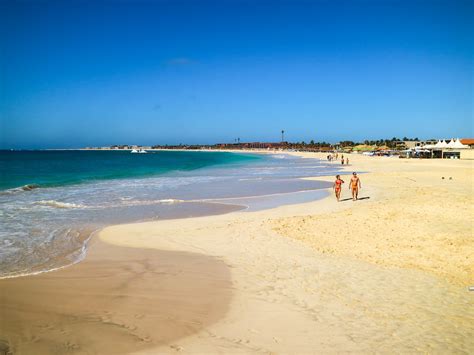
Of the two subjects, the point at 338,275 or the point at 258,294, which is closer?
the point at 258,294

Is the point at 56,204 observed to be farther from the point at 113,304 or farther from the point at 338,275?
the point at 338,275

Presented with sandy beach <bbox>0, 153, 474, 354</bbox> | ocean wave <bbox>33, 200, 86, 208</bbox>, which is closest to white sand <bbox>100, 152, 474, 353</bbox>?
sandy beach <bbox>0, 153, 474, 354</bbox>

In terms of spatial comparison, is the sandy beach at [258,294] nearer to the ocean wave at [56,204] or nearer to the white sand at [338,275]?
the white sand at [338,275]

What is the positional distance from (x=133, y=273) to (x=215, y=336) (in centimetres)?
334

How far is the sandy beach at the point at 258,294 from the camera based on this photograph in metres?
5.01

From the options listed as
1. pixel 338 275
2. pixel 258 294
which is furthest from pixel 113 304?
pixel 338 275

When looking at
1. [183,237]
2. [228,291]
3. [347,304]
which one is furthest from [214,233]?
[347,304]

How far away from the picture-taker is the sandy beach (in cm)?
501

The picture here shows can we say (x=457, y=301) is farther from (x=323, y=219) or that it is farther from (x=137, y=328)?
(x=323, y=219)

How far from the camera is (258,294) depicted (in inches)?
260

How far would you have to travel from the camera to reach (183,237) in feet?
36.3

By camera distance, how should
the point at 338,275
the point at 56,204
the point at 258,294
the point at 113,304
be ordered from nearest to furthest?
the point at 113,304
the point at 258,294
the point at 338,275
the point at 56,204

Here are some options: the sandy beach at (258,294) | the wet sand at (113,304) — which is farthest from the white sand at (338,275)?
the wet sand at (113,304)

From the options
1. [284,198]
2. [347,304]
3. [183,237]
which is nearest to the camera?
[347,304]
